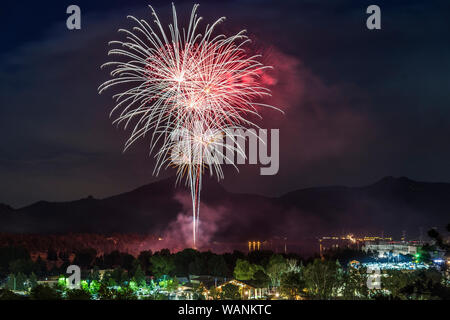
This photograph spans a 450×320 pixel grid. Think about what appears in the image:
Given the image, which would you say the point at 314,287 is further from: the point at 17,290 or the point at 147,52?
the point at 17,290

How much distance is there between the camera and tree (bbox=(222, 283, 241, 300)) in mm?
43094

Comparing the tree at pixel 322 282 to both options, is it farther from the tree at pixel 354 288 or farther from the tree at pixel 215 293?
the tree at pixel 215 293

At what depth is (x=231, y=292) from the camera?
4372cm

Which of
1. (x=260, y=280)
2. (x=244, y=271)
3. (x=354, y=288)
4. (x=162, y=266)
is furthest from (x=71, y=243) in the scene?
(x=354, y=288)

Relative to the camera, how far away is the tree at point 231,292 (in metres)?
43.1

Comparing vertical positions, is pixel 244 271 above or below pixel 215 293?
above

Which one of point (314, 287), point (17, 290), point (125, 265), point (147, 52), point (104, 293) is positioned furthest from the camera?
point (125, 265)

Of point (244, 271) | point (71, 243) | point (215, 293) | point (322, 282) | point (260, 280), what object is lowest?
point (215, 293)

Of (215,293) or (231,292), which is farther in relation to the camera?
(215,293)

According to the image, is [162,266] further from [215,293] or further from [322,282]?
[322,282]

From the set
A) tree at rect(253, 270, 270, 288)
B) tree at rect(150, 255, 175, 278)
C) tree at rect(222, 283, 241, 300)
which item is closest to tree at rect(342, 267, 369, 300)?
tree at rect(253, 270, 270, 288)
